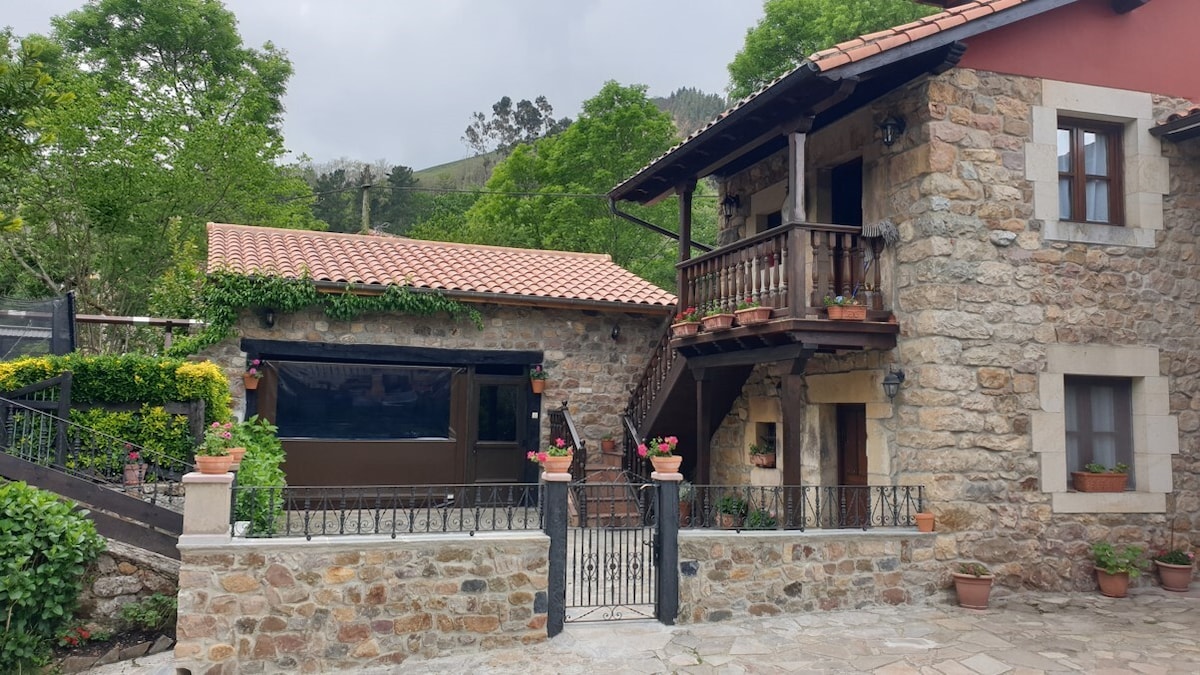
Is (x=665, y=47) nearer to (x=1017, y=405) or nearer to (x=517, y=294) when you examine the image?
(x=517, y=294)

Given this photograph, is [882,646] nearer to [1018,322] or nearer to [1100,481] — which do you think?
[1100,481]

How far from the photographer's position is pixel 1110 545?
23.7 ft

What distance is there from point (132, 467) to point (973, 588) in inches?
319

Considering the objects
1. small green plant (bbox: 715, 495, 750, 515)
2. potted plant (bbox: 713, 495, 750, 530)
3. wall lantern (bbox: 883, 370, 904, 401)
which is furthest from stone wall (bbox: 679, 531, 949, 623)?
small green plant (bbox: 715, 495, 750, 515)

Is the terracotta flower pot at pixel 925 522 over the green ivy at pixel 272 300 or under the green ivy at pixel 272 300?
under

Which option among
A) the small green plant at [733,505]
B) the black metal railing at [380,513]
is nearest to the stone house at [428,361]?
the black metal railing at [380,513]

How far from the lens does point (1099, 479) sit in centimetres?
724

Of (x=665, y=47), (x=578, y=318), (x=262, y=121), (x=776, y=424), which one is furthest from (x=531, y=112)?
(x=776, y=424)

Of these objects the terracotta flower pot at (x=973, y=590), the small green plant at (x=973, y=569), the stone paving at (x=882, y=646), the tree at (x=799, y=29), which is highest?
the tree at (x=799, y=29)

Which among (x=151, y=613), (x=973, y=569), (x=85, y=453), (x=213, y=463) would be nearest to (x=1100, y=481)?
(x=973, y=569)

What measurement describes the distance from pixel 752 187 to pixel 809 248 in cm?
323

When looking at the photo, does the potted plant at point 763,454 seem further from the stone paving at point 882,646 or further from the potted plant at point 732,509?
the stone paving at point 882,646

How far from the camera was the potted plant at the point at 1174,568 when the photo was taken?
7121 millimetres

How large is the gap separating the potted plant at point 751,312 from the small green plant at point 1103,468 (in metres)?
3.49
